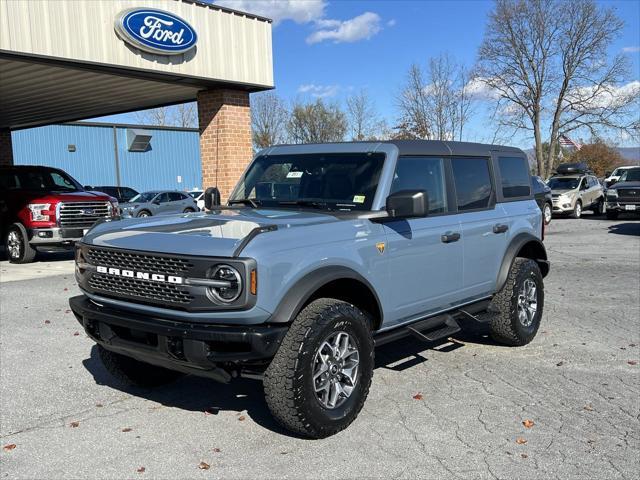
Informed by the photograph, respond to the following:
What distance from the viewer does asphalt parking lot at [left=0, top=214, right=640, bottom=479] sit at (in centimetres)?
360

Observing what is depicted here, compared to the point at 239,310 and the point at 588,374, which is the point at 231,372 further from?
the point at 588,374

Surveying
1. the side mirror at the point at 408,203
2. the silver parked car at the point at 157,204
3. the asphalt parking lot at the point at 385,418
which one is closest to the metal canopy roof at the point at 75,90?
the silver parked car at the point at 157,204

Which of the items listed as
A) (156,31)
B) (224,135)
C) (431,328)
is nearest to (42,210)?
(224,135)

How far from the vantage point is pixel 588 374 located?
520 centimetres

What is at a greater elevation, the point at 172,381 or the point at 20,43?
the point at 20,43

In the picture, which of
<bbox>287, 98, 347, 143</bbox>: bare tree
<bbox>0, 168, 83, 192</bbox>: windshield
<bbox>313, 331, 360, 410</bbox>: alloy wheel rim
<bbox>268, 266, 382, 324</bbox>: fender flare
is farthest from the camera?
<bbox>287, 98, 347, 143</bbox>: bare tree

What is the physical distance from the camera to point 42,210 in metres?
12.3

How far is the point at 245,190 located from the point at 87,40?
6.67 metres

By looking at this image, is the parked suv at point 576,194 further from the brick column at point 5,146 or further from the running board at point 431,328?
the running board at point 431,328

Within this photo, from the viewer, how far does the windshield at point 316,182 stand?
4660mm

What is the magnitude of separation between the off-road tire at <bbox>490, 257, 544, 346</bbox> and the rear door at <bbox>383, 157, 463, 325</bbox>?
0.84 meters

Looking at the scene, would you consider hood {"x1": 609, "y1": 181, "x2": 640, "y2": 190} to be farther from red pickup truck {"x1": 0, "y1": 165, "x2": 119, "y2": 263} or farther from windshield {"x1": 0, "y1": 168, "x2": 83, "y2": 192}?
windshield {"x1": 0, "y1": 168, "x2": 83, "y2": 192}

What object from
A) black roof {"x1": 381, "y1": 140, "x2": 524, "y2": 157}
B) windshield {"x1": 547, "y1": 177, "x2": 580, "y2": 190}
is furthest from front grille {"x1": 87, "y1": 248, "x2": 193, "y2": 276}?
windshield {"x1": 547, "y1": 177, "x2": 580, "y2": 190}

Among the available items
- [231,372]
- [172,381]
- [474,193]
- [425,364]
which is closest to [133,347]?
[231,372]
